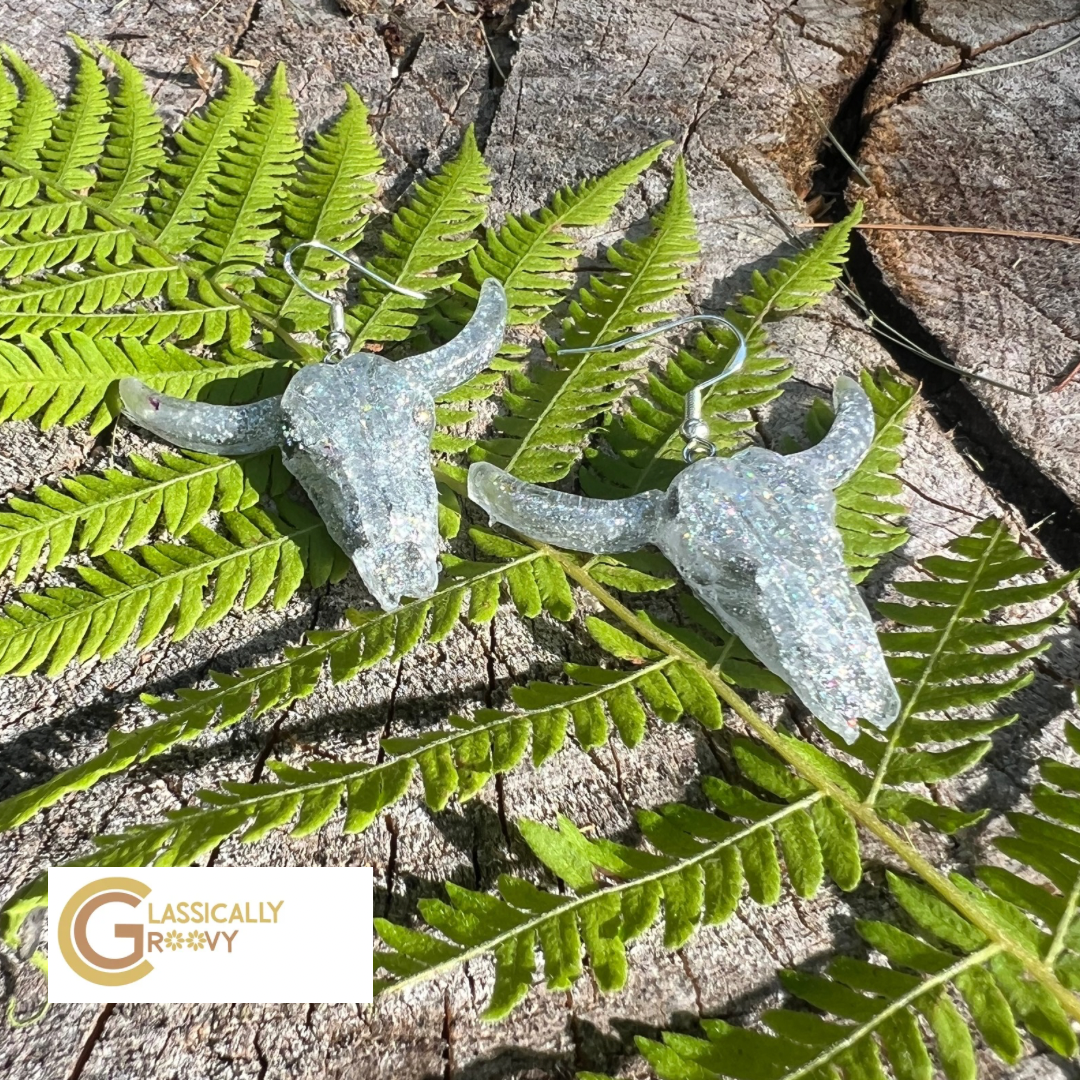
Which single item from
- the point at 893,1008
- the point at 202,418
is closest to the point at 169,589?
the point at 202,418

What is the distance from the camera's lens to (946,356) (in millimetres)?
2871

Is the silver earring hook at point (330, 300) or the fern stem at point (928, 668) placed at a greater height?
the fern stem at point (928, 668)

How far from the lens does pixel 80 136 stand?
10.3 ft

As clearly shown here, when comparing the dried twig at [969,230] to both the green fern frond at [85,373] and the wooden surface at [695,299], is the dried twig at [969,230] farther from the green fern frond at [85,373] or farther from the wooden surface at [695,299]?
the green fern frond at [85,373]

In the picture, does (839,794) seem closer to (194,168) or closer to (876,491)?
(876,491)

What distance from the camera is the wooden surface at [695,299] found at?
1.97 metres

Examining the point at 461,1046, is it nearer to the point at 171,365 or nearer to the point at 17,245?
the point at 171,365

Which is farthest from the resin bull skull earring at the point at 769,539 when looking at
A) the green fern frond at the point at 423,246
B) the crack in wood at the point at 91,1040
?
the crack in wood at the point at 91,1040

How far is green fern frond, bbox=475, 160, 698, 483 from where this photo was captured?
8.72 ft

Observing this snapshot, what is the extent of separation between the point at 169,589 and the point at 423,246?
1.39 m

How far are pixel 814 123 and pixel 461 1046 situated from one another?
3250mm

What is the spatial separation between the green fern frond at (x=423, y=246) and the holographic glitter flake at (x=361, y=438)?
352 millimetres

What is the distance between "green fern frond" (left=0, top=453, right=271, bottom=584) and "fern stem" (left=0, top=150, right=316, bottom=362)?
17.3 inches

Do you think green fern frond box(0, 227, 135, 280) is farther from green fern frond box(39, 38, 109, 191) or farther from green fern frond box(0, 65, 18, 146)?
green fern frond box(0, 65, 18, 146)
